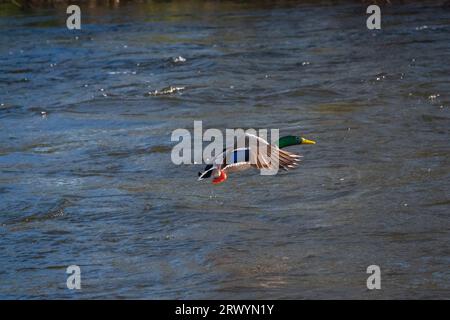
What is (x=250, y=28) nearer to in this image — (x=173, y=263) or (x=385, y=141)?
(x=385, y=141)

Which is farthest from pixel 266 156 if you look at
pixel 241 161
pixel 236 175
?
pixel 236 175

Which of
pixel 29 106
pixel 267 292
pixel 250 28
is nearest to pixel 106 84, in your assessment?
pixel 29 106

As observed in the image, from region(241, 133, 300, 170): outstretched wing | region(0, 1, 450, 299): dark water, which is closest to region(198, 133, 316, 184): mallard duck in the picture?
region(241, 133, 300, 170): outstretched wing

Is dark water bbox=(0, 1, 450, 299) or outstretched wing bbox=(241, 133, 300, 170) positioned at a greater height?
outstretched wing bbox=(241, 133, 300, 170)

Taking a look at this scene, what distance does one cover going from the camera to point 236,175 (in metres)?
7.75

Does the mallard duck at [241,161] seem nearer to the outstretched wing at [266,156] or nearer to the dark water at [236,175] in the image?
the outstretched wing at [266,156]

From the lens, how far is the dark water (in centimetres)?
577

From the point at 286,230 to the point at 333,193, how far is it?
88cm

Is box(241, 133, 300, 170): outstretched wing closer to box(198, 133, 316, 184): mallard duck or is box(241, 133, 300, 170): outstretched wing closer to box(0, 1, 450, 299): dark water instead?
box(198, 133, 316, 184): mallard duck

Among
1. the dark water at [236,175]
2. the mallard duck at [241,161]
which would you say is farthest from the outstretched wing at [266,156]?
the dark water at [236,175]

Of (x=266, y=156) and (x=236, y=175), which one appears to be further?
(x=236, y=175)

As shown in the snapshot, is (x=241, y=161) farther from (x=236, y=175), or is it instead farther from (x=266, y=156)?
(x=236, y=175)

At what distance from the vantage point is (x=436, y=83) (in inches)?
411

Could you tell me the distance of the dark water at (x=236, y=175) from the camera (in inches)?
227
